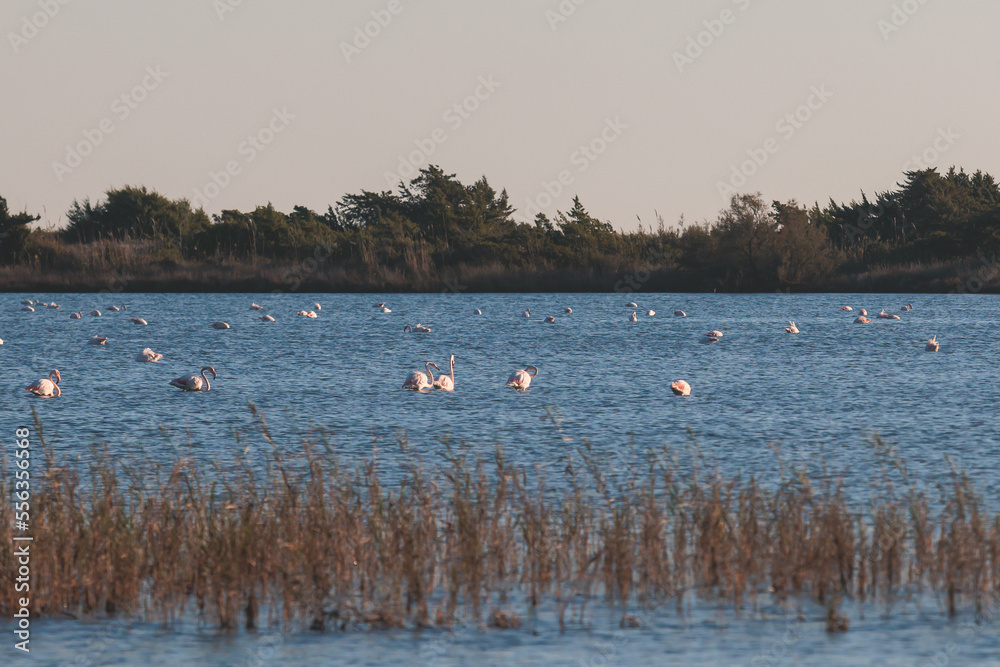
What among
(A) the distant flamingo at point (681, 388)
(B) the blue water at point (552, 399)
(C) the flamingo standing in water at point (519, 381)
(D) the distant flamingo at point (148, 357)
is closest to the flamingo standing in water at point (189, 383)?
(B) the blue water at point (552, 399)

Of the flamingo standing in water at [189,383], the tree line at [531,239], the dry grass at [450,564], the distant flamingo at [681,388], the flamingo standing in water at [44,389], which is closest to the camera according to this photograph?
the dry grass at [450,564]

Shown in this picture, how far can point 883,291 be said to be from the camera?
72312 mm

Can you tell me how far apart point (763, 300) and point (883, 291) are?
34.3 feet

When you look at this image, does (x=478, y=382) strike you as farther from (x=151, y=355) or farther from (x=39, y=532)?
(x=39, y=532)

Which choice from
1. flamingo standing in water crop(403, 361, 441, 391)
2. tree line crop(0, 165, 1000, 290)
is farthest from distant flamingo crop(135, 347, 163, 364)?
tree line crop(0, 165, 1000, 290)

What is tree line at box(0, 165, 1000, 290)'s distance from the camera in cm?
7181

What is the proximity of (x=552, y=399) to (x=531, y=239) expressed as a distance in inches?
2224

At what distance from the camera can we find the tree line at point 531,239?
71812mm

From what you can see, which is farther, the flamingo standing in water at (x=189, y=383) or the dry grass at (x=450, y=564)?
the flamingo standing in water at (x=189, y=383)

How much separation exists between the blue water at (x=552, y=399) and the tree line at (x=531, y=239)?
22.1m

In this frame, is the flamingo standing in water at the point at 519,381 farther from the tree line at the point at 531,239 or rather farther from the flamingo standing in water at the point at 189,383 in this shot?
the tree line at the point at 531,239

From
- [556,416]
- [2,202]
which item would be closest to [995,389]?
[556,416]

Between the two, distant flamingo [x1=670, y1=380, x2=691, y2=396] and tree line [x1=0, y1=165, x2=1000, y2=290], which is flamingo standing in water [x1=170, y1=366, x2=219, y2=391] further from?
tree line [x1=0, y1=165, x2=1000, y2=290]

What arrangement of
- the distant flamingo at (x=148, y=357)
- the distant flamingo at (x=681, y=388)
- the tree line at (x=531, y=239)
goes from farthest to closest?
1. the tree line at (x=531, y=239)
2. the distant flamingo at (x=148, y=357)
3. the distant flamingo at (x=681, y=388)
